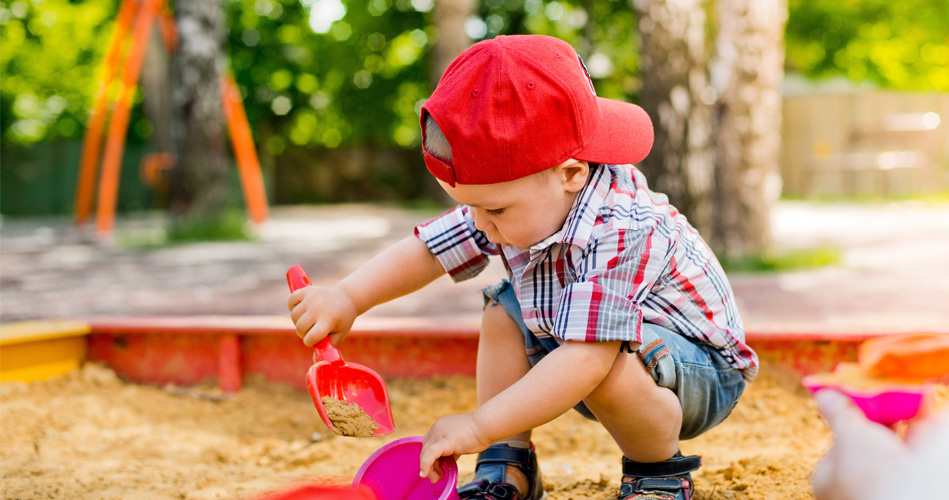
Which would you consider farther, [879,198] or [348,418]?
[879,198]

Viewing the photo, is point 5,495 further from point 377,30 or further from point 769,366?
point 377,30

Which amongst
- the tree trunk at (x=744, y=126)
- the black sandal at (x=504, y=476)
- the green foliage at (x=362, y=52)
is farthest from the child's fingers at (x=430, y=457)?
the green foliage at (x=362, y=52)

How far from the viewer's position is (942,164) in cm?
1156

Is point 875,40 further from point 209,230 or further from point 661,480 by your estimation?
point 661,480

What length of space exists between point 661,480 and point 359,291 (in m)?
0.59

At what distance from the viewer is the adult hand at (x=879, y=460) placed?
0.62m

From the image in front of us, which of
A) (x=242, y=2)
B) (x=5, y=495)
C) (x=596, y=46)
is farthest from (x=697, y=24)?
(x=242, y=2)

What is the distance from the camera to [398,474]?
1321mm

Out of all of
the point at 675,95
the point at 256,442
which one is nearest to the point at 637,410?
the point at 256,442

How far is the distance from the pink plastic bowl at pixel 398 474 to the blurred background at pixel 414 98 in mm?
2963

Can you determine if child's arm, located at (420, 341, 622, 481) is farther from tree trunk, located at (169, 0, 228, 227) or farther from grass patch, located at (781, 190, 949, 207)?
grass patch, located at (781, 190, 949, 207)

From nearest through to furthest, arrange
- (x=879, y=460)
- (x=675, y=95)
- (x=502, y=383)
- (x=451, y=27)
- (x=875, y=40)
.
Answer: (x=879, y=460)
(x=502, y=383)
(x=675, y=95)
(x=451, y=27)
(x=875, y=40)

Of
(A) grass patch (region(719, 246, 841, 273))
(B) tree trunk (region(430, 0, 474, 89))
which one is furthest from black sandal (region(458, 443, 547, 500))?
(B) tree trunk (region(430, 0, 474, 89))

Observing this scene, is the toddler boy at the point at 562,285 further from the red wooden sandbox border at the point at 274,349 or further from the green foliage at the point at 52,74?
the green foliage at the point at 52,74
